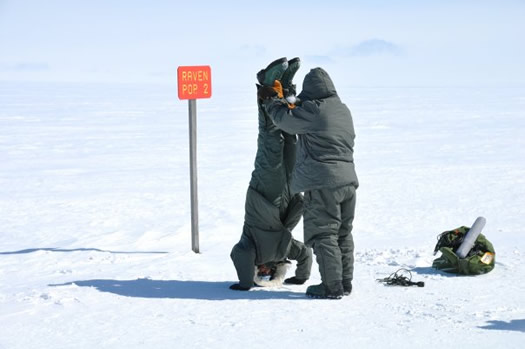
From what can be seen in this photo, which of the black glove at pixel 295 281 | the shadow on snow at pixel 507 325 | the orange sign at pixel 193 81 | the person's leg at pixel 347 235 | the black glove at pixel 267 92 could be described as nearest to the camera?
the shadow on snow at pixel 507 325

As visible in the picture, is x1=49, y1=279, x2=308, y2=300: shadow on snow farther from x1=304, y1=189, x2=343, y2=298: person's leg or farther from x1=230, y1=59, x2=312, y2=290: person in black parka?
x1=304, y1=189, x2=343, y2=298: person's leg

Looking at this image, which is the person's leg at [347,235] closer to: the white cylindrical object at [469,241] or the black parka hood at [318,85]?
the black parka hood at [318,85]

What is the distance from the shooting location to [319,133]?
564 cm

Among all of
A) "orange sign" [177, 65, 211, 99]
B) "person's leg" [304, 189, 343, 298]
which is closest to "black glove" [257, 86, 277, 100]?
"person's leg" [304, 189, 343, 298]

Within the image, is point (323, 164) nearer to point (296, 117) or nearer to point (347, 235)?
point (296, 117)

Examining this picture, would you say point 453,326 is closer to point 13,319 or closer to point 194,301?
point 194,301

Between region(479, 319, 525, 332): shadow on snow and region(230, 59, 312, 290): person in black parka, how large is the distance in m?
1.74

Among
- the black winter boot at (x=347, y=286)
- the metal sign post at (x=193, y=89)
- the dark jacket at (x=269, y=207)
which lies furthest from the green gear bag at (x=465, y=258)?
the metal sign post at (x=193, y=89)

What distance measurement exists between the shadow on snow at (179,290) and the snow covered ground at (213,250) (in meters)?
0.02

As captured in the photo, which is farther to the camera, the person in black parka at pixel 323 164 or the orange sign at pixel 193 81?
the orange sign at pixel 193 81

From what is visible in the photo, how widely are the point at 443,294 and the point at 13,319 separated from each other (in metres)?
3.44

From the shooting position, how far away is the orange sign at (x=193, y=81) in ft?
26.0

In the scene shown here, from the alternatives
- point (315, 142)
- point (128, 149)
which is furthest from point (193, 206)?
point (128, 149)

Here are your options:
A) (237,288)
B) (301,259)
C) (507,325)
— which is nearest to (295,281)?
(301,259)
